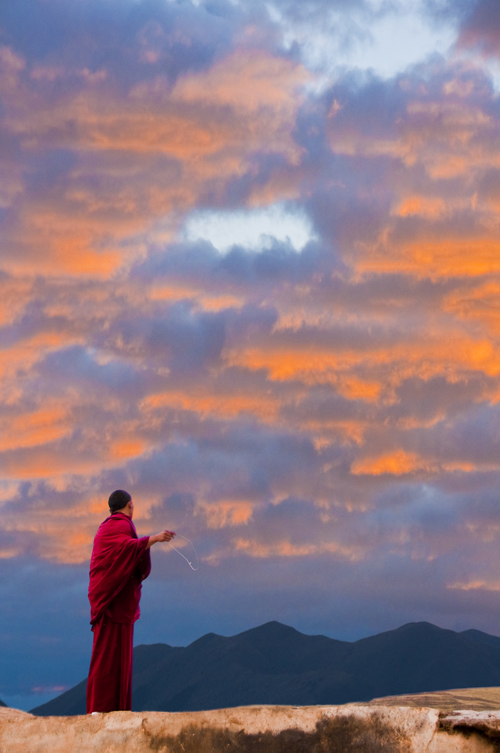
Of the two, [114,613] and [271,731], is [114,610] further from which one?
[271,731]

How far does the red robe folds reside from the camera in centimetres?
966

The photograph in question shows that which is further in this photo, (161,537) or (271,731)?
(161,537)

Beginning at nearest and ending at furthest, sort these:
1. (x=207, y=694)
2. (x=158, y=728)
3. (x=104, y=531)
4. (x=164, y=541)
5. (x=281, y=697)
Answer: (x=158, y=728)
(x=164, y=541)
(x=104, y=531)
(x=281, y=697)
(x=207, y=694)

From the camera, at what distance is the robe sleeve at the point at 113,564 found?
9.83m

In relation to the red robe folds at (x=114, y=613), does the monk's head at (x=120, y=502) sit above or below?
above

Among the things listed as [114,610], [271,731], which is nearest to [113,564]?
[114,610]

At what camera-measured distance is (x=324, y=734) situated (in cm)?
675

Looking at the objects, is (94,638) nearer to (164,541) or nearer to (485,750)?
(164,541)

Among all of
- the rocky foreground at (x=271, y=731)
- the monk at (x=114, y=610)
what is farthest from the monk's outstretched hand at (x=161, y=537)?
the rocky foreground at (x=271, y=731)

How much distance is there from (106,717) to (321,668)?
8028 inches

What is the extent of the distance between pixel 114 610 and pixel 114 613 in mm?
36

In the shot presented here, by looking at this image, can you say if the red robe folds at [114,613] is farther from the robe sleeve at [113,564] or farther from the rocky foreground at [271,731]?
the rocky foreground at [271,731]

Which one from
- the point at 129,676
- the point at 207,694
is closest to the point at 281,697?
the point at 207,694

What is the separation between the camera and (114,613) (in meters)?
9.88
